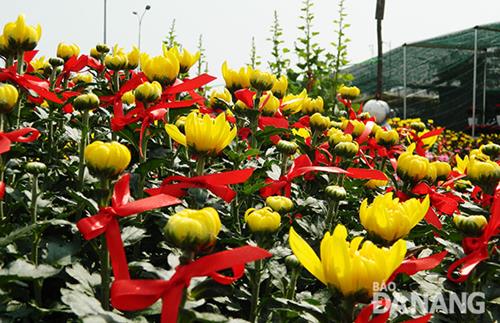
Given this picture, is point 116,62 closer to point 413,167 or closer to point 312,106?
point 312,106

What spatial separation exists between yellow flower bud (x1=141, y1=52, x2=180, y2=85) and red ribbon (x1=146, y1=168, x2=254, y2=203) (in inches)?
17.7

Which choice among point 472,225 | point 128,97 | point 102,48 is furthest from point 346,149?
point 102,48

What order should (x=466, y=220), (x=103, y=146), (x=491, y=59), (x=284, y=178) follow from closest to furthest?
(x=103, y=146)
(x=466, y=220)
(x=284, y=178)
(x=491, y=59)

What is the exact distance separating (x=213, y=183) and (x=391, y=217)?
336 millimetres

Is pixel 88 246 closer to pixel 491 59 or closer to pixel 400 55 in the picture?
pixel 491 59

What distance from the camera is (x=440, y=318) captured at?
1.11m

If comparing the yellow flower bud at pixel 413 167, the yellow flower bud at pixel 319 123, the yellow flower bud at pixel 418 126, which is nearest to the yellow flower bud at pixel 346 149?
the yellow flower bud at pixel 413 167

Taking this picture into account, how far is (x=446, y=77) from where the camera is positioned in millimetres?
15828

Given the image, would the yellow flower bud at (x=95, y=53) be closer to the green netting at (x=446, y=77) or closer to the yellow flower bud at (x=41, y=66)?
the yellow flower bud at (x=41, y=66)

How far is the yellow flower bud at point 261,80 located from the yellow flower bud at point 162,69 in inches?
12.7

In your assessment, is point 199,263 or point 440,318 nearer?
point 199,263

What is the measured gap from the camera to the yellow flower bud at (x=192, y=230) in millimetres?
733

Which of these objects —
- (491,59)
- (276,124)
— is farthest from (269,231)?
(491,59)

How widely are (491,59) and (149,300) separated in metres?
16.4
